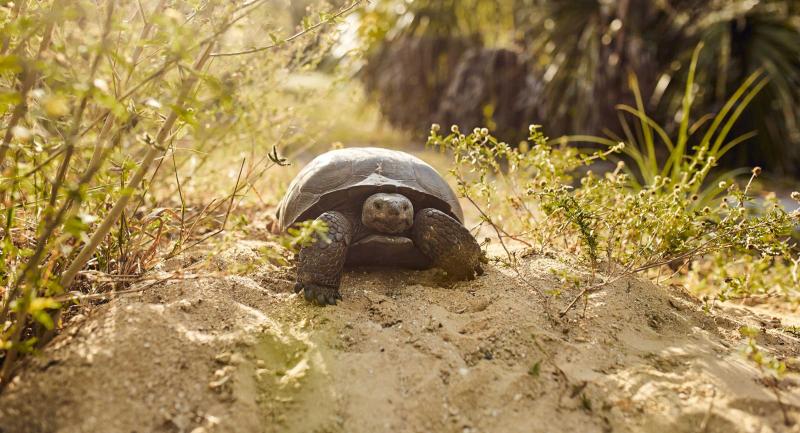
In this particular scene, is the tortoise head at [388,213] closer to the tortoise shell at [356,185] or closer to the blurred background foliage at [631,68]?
the tortoise shell at [356,185]

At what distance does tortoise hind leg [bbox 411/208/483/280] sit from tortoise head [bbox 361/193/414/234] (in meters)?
0.08

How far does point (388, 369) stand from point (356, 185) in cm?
88

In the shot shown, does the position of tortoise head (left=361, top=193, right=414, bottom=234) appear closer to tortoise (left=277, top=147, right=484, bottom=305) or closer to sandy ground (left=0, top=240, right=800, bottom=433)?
tortoise (left=277, top=147, right=484, bottom=305)

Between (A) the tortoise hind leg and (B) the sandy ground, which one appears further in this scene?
(A) the tortoise hind leg

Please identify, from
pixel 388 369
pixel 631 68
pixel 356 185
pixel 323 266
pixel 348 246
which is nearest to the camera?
pixel 388 369

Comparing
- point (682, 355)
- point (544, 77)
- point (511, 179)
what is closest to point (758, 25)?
point (544, 77)

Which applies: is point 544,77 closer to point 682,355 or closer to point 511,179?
point 511,179

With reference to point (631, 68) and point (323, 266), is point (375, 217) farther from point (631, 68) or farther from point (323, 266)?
point (631, 68)

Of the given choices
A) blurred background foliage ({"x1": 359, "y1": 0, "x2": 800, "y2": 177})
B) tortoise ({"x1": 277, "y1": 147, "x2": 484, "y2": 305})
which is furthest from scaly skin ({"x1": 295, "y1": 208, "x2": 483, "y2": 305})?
blurred background foliage ({"x1": 359, "y1": 0, "x2": 800, "y2": 177})

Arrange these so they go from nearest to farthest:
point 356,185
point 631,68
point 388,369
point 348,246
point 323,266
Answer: point 388,369 → point 323,266 → point 348,246 → point 356,185 → point 631,68

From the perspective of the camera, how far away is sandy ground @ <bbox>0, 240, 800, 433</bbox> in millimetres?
1310

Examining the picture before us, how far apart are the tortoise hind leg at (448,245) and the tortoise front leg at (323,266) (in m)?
0.34

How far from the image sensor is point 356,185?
Result: 2.14 m

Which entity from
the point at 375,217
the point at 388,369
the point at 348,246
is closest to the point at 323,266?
the point at 348,246
